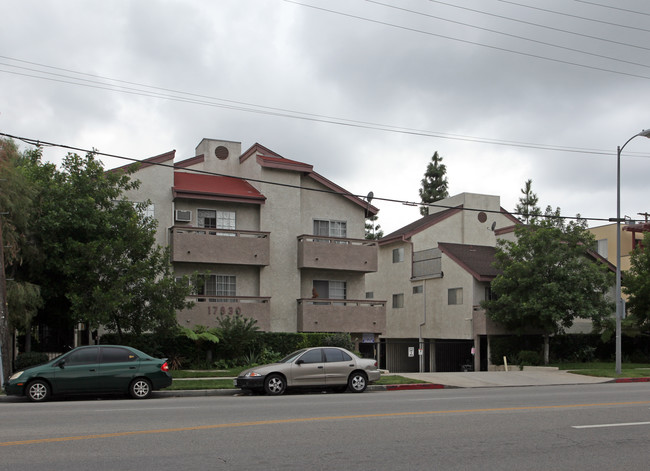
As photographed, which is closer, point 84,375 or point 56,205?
point 84,375

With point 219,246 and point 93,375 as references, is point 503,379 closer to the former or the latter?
point 219,246

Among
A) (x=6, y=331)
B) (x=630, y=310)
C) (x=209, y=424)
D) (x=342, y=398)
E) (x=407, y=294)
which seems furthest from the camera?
(x=407, y=294)

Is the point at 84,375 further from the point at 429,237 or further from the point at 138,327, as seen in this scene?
the point at 429,237

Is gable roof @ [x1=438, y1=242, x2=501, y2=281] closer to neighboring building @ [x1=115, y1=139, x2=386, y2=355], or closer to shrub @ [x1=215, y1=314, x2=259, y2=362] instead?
neighboring building @ [x1=115, y1=139, x2=386, y2=355]

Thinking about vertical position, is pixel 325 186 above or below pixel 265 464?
above

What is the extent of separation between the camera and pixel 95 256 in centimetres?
2311

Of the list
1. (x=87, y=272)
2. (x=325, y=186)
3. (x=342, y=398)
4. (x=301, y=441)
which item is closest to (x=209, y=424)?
(x=301, y=441)

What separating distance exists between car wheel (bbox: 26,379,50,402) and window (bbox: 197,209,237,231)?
14.4m

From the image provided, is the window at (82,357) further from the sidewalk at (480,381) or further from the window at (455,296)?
the window at (455,296)

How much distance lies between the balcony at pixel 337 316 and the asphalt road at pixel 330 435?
50.4ft

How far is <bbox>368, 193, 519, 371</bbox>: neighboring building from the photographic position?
35.7 m

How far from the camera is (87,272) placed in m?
23.3

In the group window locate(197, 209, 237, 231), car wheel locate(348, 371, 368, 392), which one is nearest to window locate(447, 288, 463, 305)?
window locate(197, 209, 237, 231)

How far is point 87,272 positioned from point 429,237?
22796 millimetres
